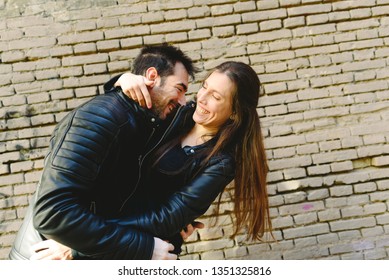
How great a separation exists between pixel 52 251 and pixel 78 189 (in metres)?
0.45

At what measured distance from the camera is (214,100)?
212 cm

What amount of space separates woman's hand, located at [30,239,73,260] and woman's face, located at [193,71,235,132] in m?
0.98

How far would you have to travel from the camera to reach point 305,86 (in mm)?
3188

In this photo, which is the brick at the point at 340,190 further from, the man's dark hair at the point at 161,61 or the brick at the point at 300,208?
the man's dark hair at the point at 161,61

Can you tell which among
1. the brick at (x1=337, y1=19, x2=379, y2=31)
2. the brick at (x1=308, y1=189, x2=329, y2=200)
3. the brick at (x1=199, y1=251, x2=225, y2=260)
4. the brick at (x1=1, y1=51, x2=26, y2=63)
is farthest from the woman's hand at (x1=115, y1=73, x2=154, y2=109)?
the brick at (x1=337, y1=19, x2=379, y2=31)

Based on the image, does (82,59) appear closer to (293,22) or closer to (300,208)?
(293,22)

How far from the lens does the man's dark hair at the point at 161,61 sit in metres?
2.19

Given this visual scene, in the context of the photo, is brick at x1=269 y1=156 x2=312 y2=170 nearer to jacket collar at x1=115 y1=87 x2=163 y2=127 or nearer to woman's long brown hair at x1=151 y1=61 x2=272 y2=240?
woman's long brown hair at x1=151 y1=61 x2=272 y2=240

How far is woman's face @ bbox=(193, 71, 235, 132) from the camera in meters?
2.12

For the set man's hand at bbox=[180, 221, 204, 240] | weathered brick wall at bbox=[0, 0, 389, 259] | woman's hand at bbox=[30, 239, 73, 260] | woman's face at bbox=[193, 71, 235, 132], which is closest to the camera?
woman's hand at bbox=[30, 239, 73, 260]

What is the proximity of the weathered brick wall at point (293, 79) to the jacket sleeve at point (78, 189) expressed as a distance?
1424 millimetres

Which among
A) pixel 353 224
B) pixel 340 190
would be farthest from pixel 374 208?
pixel 340 190

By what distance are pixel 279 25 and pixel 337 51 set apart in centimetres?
55
